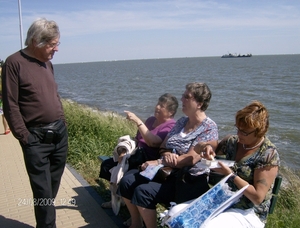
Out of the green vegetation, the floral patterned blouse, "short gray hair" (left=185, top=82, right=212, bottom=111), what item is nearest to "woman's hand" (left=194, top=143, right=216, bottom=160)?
the floral patterned blouse

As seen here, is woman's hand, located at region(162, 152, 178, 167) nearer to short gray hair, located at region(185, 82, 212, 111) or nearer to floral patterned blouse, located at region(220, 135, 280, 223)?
short gray hair, located at region(185, 82, 212, 111)

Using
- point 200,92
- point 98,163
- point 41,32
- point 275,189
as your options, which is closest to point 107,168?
point 200,92

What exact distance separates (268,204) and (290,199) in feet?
7.98

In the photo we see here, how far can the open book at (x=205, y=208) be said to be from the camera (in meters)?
2.51

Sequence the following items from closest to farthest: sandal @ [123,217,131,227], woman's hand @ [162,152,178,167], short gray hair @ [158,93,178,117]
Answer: woman's hand @ [162,152,178,167]
sandal @ [123,217,131,227]
short gray hair @ [158,93,178,117]

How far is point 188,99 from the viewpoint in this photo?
3424 millimetres

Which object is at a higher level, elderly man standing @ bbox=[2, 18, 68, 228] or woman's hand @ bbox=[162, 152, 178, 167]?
elderly man standing @ bbox=[2, 18, 68, 228]

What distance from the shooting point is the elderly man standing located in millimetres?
2879

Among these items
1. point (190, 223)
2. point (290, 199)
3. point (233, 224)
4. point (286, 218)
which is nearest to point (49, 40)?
point (190, 223)

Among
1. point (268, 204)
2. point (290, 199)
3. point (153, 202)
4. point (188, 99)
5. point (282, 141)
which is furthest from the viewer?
point (282, 141)

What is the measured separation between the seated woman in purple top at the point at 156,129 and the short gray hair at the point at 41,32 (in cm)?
128

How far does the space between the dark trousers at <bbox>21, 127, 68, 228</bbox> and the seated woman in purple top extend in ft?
2.61

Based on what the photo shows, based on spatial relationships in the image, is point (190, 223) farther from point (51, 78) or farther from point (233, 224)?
point (51, 78)

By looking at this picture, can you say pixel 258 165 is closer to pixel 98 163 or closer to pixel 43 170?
pixel 43 170
